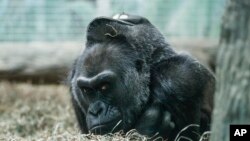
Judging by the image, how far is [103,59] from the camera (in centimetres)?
473

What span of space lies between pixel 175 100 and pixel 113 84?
1.52 ft

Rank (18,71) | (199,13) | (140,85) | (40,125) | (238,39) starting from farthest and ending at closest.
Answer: (199,13), (18,71), (40,125), (140,85), (238,39)

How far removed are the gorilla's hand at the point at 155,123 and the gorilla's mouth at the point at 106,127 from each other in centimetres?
26

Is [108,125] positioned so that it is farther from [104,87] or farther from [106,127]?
[104,87]

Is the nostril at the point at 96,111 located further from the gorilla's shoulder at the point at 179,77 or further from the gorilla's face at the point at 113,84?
the gorilla's shoulder at the point at 179,77

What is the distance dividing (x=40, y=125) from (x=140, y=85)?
83.7 inches

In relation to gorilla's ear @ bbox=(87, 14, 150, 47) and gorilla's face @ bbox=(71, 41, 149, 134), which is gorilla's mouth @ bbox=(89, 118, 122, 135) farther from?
gorilla's ear @ bbox=(87, 14, 150, 47)

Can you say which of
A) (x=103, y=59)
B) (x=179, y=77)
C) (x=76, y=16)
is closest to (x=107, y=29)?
(x=103, y=59)

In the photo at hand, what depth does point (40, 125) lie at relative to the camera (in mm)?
6609

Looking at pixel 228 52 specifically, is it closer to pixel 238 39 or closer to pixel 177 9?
pixel 238 39

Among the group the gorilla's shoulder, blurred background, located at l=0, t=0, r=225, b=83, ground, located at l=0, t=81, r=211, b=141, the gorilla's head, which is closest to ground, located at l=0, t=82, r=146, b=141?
ground, located at l=0, t=81, r=211, b=141

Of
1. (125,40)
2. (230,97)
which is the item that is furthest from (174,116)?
(230,97)

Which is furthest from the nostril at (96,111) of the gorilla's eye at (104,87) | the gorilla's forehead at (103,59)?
the gorilla's forehead at (103,59)

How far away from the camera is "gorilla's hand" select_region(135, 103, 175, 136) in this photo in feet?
15.7
